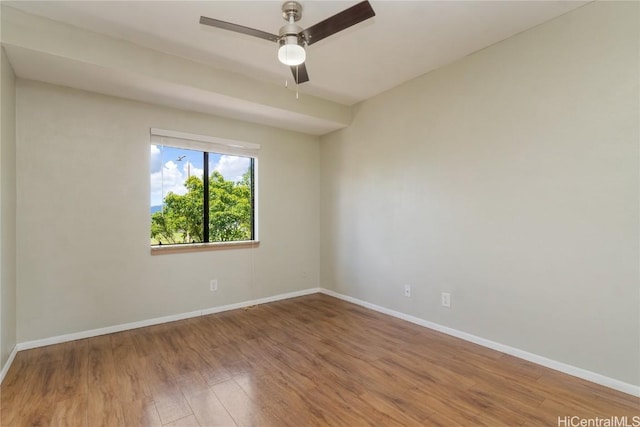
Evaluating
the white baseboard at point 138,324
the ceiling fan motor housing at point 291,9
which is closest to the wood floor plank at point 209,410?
the white baseboard at point 138,324

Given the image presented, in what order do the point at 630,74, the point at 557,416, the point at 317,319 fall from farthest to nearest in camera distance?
the point at 317,319
the point at 630,74
the point at 557,416

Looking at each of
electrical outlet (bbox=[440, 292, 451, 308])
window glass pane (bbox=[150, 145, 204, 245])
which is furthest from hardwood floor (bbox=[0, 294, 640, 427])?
window glass pane (bbox=[150, 145, 204, 245])

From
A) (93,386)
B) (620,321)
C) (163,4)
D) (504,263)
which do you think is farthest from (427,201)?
(93,386)

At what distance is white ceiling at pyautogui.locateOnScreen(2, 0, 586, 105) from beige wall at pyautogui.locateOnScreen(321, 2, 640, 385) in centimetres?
27

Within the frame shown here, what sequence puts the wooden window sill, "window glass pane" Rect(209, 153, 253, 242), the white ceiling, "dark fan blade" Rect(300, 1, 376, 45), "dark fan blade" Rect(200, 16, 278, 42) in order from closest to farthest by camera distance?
1. "dark fan blade" Rect(300, 1, 376, 45)
2. "dark fan blade" Rect(200, 16, 278, 42)
3. the white ceiling
4. the wooden window sill
5. "window glass pane" Rect(209, 153, 253, 242)

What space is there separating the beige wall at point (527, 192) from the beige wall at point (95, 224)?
209 centimetres

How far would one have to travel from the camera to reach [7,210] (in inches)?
89.0

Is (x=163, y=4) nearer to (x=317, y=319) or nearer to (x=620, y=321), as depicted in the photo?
(x=317, y=319)

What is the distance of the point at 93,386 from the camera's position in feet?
6.68

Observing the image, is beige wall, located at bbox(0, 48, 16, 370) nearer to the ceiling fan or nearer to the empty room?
the empty room

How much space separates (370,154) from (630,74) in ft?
7.43

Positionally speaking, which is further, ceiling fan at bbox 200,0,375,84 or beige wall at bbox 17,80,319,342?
beige wall at bbox 17,80,319,342

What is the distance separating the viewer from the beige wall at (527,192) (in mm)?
1958

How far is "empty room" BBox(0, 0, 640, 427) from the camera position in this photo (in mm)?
1916
